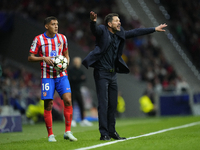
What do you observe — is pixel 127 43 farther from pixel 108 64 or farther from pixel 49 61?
pixel 49 61

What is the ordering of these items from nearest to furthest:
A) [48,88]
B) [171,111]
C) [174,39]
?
[48,88] < [171,111] < [174,39]

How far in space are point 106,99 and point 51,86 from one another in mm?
917

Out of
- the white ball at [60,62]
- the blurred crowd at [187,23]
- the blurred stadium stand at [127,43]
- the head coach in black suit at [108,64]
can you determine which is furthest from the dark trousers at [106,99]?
the blurred crowd at [187,23]

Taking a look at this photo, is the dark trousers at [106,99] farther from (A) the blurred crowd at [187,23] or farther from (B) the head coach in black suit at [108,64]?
(A) the blurred crowd at [187,23]

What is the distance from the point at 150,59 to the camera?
21.2 metres

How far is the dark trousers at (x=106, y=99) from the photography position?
19.1 ft

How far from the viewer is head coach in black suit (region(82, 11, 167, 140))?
19.1ft

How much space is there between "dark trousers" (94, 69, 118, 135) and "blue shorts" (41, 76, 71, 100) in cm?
53

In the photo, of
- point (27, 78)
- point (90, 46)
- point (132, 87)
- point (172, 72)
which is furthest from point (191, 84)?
point (27, 78)

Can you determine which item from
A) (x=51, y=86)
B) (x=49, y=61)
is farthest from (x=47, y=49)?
(x=51, y=86)

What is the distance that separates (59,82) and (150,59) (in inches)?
612

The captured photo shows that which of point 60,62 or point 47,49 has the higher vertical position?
point 47,49

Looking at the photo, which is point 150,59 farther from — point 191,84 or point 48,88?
point 48,88

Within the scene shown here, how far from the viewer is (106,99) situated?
5930mm
